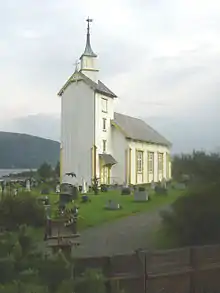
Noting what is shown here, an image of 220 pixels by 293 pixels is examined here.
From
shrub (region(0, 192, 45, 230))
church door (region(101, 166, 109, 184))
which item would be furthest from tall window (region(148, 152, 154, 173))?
shrub (region(0, 192, 45, 230))

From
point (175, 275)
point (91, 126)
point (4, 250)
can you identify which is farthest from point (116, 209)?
point (91, 126)

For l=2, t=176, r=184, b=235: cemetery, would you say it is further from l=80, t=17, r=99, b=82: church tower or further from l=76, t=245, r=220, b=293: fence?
l=80, t=17, r=99, b=82: church tower

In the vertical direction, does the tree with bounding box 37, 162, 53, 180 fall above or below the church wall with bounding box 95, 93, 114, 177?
below

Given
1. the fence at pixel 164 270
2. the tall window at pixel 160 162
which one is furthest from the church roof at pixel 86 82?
the fence at pixel 164 270

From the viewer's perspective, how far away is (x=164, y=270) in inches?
368

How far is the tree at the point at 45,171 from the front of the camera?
42.7m

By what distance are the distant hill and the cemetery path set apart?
2834 centimetres

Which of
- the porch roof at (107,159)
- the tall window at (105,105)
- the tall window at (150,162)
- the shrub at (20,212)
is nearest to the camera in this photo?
the shrub at (20,212)

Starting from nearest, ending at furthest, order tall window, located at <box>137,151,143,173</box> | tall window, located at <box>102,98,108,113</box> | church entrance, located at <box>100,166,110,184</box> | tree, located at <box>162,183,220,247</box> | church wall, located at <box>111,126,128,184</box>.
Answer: tree, located at <box>162,183,220,247</box>
church entrance, located at <box>100,166,110,184</box>
tall window, located at <box>102,98,108,113</box>
church wall, located at <box>111,126,128,184</box>
tall window, located at <box>137,151,143,173</box>

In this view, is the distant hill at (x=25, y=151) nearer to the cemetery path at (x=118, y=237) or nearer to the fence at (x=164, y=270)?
the cemetery path at (x=118, y=237)

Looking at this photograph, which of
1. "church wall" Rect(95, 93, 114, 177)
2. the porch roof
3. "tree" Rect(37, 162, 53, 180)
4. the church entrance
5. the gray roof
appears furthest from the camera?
the gray roof

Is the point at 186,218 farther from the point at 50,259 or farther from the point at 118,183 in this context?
the point at 118,183

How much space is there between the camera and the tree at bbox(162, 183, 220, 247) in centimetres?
1195

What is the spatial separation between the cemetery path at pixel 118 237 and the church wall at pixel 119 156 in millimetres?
27487
